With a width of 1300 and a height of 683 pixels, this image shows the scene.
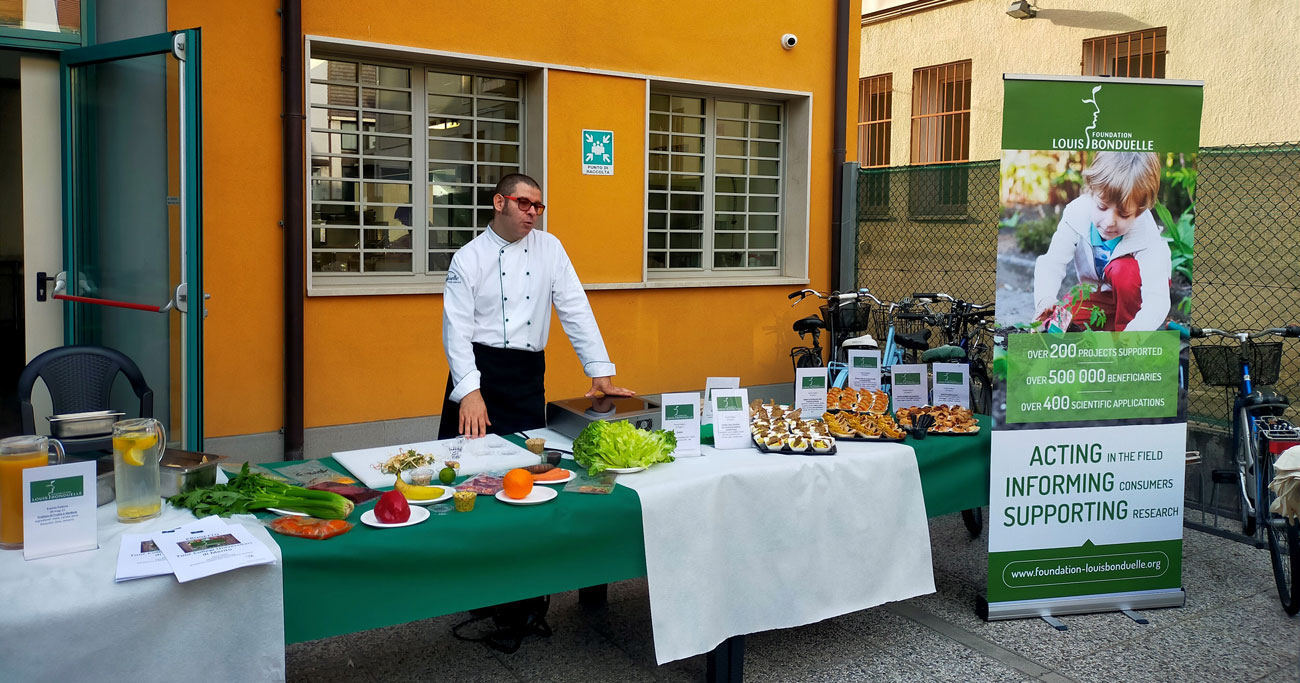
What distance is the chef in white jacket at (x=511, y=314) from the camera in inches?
153

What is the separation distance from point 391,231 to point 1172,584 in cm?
507

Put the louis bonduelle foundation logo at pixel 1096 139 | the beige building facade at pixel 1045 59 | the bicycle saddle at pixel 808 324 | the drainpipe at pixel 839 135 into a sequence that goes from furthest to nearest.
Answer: the beige building facade at pixel 1045 59 → the drainpipe at pixel 839 135 → the bicycle saddle at pixel 808 324 → the louis bonduelle foundation logo at pixel 1096 139

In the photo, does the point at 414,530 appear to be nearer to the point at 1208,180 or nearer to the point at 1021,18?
the point at 1208,180

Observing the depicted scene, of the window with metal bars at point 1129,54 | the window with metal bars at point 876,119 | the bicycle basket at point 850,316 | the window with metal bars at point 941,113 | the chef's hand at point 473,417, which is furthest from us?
the window with metal bars at point 876,119

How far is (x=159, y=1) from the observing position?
18.2 feet

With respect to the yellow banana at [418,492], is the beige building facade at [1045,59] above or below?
above

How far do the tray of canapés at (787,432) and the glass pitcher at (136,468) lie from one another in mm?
2000

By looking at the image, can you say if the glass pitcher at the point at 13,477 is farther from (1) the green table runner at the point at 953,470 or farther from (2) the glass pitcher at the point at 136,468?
(1) the green table runner at the point at 953,470

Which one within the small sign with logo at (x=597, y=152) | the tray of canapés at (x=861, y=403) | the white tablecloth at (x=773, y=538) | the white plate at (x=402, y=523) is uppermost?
the small sign with logo at (x=597, y=152)

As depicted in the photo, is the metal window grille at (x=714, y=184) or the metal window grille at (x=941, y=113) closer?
the metal window grille at (x=714, y=184)

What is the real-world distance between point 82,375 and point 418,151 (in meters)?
2.88

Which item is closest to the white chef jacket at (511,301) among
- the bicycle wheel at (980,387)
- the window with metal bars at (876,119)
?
the bicycle wheel at (980,387)

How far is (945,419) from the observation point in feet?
13.3

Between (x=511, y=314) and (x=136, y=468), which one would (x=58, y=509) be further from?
(x=511, y=314)
